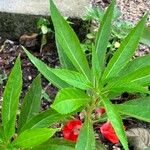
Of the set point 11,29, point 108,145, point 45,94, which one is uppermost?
point 11,29

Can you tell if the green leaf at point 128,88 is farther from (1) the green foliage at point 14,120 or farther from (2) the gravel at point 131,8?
(2) the gravel at point 131,8

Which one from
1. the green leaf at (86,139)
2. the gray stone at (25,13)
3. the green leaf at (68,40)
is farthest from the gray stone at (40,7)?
the green leaf at (86,139)

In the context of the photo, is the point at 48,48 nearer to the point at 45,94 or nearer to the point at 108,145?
the point at 45,94

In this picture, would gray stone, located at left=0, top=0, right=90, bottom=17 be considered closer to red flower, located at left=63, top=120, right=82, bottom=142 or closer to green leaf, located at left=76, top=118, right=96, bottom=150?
red flower, located at left=63, top=120, right=82, bottom=142

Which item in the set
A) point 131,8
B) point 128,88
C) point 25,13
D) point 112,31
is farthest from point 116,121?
point 131,8

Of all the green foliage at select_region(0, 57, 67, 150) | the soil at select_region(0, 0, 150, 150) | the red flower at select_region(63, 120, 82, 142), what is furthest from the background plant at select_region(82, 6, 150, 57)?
the green foliage at select_region(0, 57, 67, 150)

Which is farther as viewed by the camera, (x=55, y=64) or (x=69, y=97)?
(x=55, y=64)

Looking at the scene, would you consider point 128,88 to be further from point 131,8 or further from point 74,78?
point 131,8

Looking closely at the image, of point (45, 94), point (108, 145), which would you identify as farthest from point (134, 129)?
point (45, 94)
